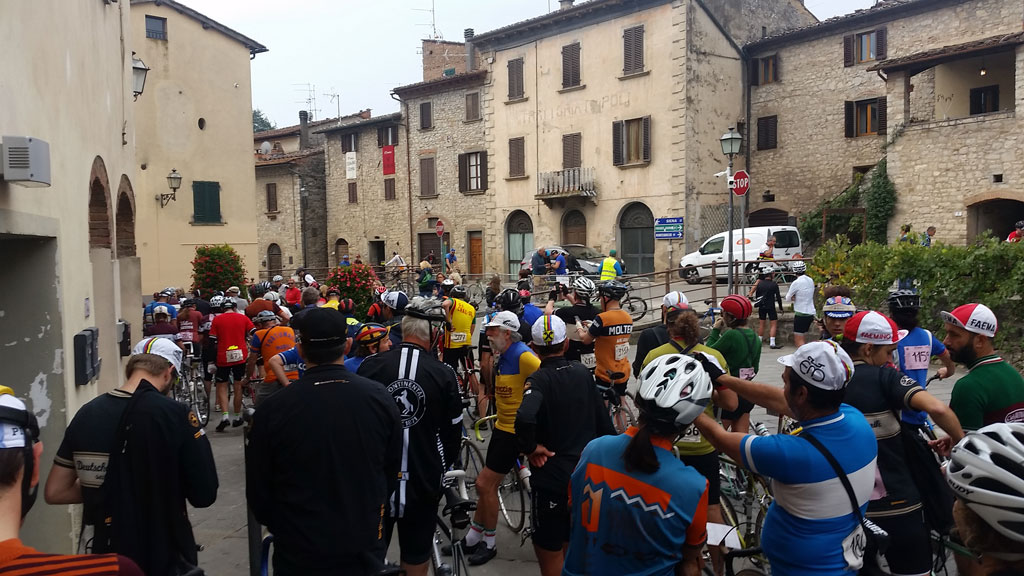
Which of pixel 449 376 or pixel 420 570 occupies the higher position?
pixel 449 376

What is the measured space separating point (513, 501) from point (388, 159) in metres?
32.0

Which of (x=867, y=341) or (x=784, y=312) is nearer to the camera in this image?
(x=867, y=341)

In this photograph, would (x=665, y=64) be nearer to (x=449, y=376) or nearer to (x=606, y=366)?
(x=606, y=366)

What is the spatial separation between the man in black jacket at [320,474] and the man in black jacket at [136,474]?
1.42ft

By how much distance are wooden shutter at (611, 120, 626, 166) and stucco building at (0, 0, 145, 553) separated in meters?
22.4

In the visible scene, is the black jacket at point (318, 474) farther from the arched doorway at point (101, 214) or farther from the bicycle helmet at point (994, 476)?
the arched doorway at point (101, 214)

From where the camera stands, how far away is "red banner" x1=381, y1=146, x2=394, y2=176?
120 ft

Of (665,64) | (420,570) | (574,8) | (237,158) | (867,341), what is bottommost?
(420,570)

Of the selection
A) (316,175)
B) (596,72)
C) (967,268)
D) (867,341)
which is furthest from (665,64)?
(867,341)

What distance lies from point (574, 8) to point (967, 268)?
20.7 metres

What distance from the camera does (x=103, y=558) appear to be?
1.86m

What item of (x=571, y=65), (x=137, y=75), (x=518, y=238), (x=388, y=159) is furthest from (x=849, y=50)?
(x=137, y=75)

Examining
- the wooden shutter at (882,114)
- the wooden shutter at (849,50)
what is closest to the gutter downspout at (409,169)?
the wooden shutter at (849,50)

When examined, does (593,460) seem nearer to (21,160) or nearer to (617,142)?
(21,160)
